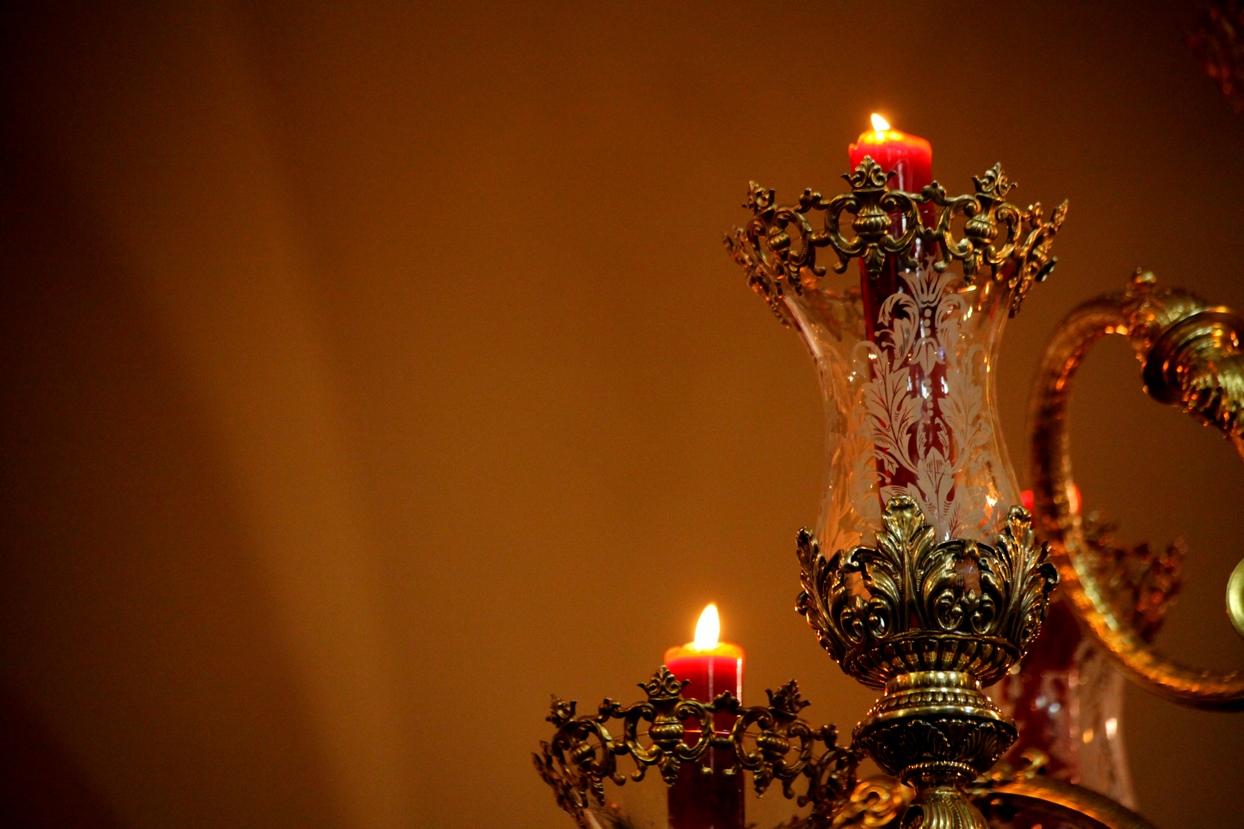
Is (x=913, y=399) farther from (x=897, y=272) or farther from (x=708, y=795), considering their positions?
(x=708, y=795)

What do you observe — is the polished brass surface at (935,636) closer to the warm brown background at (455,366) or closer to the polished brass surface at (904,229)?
the polished brass surface at (904,229)

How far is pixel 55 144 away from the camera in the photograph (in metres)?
1.23

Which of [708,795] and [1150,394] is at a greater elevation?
[1150,394]

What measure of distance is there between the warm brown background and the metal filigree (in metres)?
0.92

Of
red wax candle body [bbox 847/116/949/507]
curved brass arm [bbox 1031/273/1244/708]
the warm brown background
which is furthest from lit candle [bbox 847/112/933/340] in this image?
the warm brown background

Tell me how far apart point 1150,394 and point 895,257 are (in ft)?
0.48

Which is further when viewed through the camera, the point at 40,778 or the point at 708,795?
the point at 40,778

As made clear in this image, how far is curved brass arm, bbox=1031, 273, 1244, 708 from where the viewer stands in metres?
0.44

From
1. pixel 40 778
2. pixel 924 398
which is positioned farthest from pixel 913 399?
pixel 40 778

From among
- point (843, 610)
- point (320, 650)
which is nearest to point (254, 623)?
point (320, 650)

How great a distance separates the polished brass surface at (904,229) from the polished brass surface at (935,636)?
79mm

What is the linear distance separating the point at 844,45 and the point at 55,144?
788 millimetres

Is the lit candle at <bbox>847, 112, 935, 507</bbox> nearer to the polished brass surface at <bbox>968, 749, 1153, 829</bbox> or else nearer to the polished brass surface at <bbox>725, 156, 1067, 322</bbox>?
the polished brass surface at <bbox>725, 156, 1067, 322</bbox>

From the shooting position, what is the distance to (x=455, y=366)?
1.36 m
